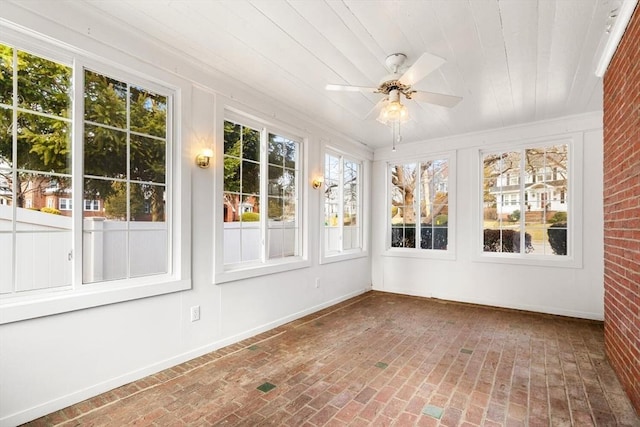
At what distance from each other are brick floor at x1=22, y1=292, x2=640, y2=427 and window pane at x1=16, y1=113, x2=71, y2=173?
1.68 metres

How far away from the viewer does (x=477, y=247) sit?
487cm

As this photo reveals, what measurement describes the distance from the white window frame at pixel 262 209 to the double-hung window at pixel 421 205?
2166 millimetres

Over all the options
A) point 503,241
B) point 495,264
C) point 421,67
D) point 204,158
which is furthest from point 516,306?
point 204,158

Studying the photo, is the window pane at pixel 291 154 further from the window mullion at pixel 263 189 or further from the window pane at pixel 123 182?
the window pane at pixel 123 182

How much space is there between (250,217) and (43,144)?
1.93 metres

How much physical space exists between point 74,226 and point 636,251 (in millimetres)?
3909

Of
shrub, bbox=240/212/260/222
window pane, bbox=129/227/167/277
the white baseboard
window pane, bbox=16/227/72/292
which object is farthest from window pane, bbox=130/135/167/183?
the white baseboard

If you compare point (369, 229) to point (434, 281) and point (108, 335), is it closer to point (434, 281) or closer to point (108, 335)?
point (434, 281)

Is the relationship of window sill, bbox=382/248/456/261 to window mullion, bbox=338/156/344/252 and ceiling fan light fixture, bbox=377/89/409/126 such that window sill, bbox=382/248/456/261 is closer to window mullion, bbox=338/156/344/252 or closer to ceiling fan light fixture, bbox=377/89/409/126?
window mullion, bbox=338/156/344/252

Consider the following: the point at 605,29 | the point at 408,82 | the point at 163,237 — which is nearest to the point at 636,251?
the point at 605,29

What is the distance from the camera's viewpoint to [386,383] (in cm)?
252

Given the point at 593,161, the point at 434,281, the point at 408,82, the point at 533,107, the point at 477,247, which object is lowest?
the point at 434,281

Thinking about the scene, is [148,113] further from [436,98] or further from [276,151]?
[436,98]

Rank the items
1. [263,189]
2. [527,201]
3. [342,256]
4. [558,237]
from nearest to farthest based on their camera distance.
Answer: [263,189] → [558,237] → [527,201] → [342,256]
